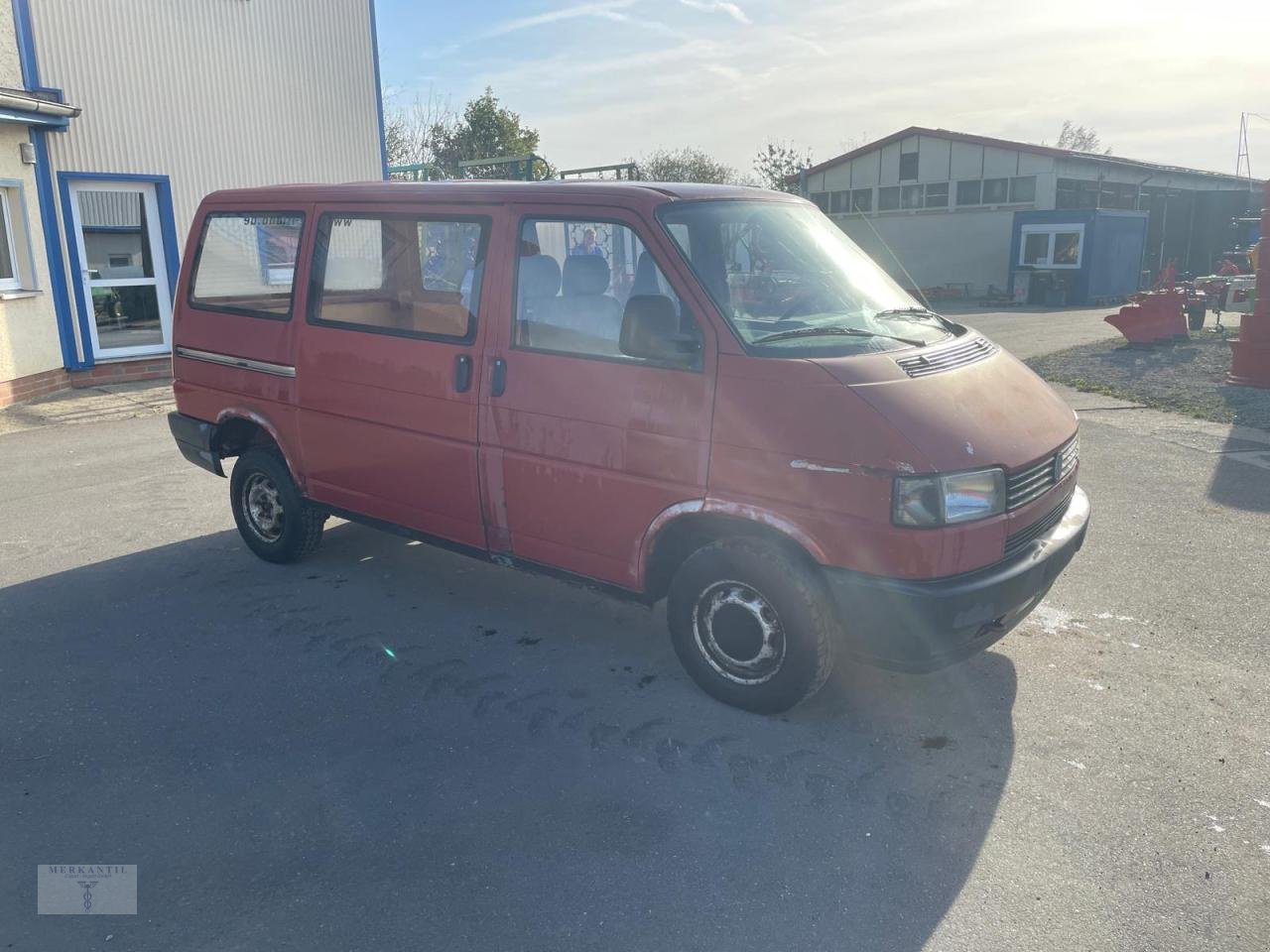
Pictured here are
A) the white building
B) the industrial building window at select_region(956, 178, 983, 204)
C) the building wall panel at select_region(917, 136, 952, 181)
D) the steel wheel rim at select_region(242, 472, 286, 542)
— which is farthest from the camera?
the building wall panel at select_region(917, 136, 952, 181)

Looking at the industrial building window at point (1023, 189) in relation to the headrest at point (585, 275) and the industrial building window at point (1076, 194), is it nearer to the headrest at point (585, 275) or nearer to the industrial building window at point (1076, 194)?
the industrial building window at point (1076, 194)

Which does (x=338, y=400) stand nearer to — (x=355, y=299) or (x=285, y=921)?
(x=355, y=299)

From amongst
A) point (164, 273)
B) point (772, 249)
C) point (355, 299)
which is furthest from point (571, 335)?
point (164, 273)

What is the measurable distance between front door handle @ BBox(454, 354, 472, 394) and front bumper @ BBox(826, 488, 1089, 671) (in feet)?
6.34

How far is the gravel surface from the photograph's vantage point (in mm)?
10695

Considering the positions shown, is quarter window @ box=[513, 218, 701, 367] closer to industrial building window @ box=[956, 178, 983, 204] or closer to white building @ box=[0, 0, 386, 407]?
white building @ box=[0, 0, 386, 407]

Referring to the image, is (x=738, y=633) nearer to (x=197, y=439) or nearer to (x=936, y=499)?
(x=936, y=499)

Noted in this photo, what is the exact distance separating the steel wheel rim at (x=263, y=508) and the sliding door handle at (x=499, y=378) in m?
2.08

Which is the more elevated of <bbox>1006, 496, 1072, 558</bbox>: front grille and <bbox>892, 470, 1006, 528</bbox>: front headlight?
<bbox>892, 470, 1006, 528</bbox>: front headlight

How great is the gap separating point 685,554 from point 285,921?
6.88ft

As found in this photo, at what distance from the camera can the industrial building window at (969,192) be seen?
105 ft

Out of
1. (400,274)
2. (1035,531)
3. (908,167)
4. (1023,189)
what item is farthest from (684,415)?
(908,167)

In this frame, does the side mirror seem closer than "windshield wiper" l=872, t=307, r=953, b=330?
Yes

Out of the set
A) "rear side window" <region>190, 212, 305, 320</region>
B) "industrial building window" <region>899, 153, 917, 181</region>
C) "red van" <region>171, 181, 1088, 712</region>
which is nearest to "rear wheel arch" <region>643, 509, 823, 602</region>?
"red van" <region>171, 181, 1088, 712</region>
